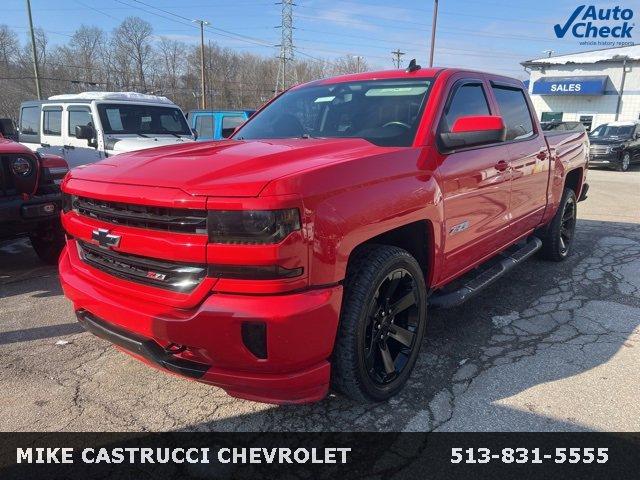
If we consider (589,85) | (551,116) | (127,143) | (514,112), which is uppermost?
(589,85)

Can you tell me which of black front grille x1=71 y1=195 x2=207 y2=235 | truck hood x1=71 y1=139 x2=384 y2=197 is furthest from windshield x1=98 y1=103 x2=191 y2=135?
black front grille x1=71 y1=195 x2=207 y2=235

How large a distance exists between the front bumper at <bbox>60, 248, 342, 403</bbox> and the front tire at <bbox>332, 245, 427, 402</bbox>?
0.48 ft

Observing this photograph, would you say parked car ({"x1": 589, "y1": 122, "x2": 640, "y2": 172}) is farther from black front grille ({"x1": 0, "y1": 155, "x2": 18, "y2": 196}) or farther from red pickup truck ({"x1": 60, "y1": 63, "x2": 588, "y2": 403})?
black front grille ({"x1": 0, "y1": 155, "x2": 18, "y2": 196})

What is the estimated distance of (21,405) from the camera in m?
2.73

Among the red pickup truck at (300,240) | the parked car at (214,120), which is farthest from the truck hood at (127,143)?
the red pickup truck at (300,240)

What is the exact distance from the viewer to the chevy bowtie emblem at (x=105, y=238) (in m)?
2.36

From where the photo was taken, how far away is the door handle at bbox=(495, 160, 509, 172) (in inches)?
141

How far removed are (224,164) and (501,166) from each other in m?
2.23

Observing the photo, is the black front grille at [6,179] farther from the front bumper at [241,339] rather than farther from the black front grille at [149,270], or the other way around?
the front bumper at [241,339]

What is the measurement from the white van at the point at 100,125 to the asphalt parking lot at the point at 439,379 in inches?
155

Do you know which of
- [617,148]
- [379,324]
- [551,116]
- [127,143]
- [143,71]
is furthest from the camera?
[143,71]

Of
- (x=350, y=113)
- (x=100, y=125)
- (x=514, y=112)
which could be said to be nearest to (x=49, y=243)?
(x=100, y=125)

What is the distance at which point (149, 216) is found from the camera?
220 centimetres

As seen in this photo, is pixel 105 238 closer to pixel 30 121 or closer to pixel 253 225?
pixel 253 225
